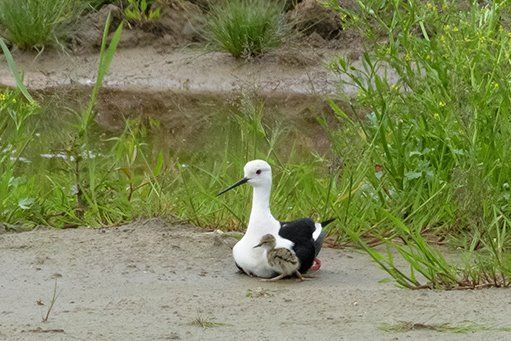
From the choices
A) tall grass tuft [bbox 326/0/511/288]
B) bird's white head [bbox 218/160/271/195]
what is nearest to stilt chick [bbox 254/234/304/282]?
bird's white head [bbox 218/160/271/195]

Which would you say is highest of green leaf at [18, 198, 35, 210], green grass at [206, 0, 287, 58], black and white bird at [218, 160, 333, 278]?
black and white bird at [218, 160, 333, 278]

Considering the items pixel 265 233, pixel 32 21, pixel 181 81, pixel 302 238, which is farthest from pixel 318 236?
pixel 32 21

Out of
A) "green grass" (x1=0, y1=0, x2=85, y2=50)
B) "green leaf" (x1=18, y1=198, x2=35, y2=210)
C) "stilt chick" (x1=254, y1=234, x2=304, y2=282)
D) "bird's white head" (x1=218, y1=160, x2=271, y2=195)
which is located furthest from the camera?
"green grass" (x1=0, y1=0, x2=85, y2=50)

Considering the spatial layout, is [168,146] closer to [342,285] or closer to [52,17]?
[52,17]

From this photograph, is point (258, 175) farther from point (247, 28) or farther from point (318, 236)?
point (247, 28)

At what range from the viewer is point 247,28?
39.6ft

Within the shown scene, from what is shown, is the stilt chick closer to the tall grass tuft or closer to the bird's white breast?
the bird's white breast

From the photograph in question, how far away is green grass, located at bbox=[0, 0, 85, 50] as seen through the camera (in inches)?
487

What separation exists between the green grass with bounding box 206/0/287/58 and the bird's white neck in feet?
21.1

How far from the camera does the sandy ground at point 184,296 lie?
4.30 meters

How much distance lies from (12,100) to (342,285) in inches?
79.3

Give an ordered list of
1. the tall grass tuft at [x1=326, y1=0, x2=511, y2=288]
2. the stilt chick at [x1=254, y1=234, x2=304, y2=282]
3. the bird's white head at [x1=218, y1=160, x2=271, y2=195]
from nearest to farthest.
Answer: the stilt chick at [x1=254, y1=234, x2=304, y2=282] < the bird's white head at [x1=218, y1=160, x2=271, y2=195] < the tall grass tuft at [x1=326, y1=0, x2=511, y2=288]

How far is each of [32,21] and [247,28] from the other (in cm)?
200

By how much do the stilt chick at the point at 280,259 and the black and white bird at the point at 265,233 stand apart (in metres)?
0.02
